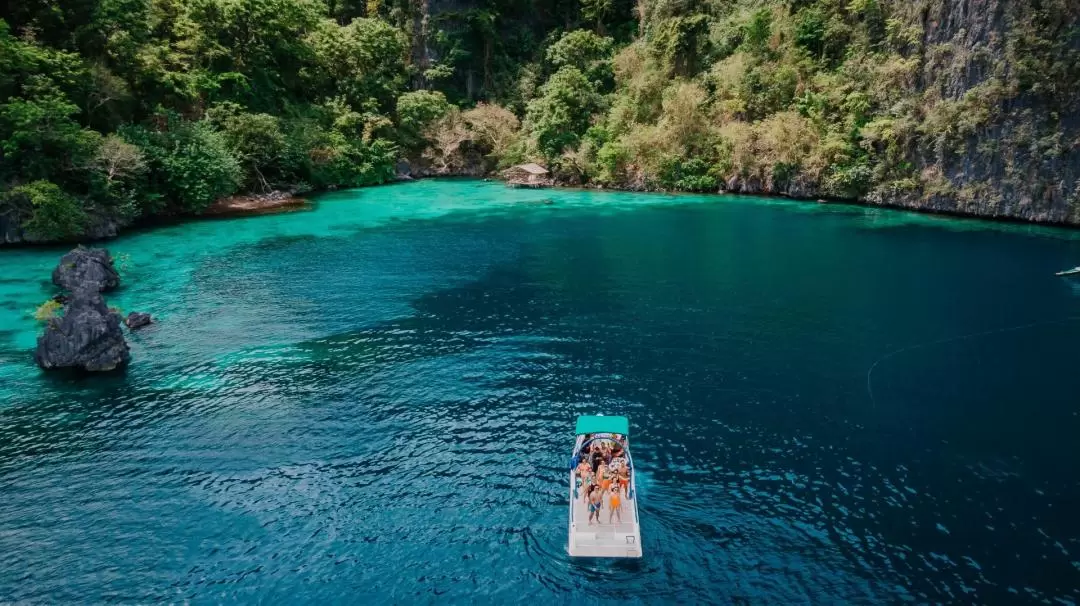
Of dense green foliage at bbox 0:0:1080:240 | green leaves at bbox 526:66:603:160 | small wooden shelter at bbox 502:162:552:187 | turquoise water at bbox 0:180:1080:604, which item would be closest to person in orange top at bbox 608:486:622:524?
turquoise water at bbox 0:180:1080:604

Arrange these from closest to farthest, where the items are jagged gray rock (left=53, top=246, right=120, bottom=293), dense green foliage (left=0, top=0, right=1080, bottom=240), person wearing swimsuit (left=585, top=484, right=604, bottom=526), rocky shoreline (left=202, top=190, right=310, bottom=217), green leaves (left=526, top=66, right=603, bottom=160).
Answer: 1. person wearing swimsuit (left=585, top=484, right=604, bottom=526)
2. jagged gray rock (left=53, top=246, right=120, bottom=293)
3. dense green foliage (left=0, top=0, right=1080, bottom=240)
4. rocky shoreline (left=202, top=190, right=310, bottom=217)
5. green leaves (left=526, top=66, right=603, bottom=160)

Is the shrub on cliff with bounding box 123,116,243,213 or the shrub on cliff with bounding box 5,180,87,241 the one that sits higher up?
the shrub on cliff with bounding box 123,116,243,213

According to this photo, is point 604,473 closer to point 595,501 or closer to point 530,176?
point 595,501

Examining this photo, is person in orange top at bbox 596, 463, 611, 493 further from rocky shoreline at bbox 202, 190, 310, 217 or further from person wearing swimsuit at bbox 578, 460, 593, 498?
rocky shoreline at bbox 202, 190, 310, 217

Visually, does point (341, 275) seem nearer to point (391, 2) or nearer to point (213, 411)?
point (213, 411)

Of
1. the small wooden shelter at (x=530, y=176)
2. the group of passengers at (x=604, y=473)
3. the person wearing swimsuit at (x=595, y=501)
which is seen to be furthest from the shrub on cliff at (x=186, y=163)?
the person wearing swimsuit at (x=595, y=501)

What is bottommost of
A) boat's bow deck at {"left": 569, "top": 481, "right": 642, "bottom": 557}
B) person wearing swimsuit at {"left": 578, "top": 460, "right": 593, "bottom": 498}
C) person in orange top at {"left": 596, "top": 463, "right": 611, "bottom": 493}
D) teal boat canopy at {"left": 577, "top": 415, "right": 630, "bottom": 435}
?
boat's bow deck at {"left": 569, "top": 481, "right": 642, "bottom": 557}
